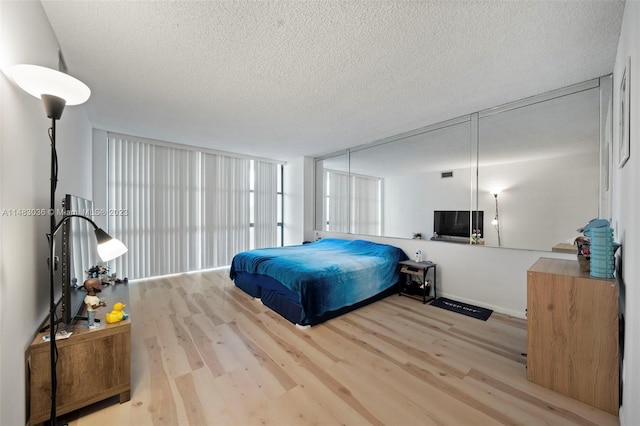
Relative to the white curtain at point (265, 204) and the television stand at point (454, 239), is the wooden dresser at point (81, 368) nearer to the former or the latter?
the television stand at point (454, 239)

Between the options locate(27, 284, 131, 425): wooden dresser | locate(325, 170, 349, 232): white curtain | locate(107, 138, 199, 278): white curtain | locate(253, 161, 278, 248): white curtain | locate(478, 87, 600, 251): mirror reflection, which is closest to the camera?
locate(27, 284, 131, 425): wooden dresser

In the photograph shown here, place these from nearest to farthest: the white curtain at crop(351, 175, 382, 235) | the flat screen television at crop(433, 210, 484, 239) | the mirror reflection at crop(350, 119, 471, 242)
→ 1. the flat screen television at crop(433, 210, 484, 239)
2. the mirror reflection at crop(350, 119, 471, 242)
3. the white curtain at crop(351, 175, 382, 235)

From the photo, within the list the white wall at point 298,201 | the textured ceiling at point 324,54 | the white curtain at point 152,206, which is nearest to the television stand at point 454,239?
the textured ceiling at point 324,54

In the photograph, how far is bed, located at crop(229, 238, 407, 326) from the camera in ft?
9.00

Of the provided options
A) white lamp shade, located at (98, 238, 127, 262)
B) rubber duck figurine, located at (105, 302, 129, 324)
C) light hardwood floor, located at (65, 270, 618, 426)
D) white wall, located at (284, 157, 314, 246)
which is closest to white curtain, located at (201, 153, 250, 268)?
white wall, located at (284, 157, 314, 246)

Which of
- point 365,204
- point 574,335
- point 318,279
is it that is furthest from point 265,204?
point 574,335

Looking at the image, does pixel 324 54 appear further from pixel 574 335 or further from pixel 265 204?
pixel 265 204

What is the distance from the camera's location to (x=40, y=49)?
59.7 inches

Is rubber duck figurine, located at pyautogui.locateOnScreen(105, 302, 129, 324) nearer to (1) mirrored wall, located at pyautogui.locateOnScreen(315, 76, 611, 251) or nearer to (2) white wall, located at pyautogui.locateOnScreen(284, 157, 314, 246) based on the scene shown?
(1) mirrored wall, located at pyautogui.locateOnScreen(315, 76, 611, 251)

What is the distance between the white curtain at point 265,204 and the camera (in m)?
5.80

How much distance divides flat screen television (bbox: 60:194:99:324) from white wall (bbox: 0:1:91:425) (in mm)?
118

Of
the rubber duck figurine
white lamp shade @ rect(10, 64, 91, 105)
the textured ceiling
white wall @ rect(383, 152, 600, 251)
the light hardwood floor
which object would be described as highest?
the textured ceiling

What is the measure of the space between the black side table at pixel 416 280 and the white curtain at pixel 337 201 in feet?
5.81

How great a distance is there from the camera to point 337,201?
5.54 metres
